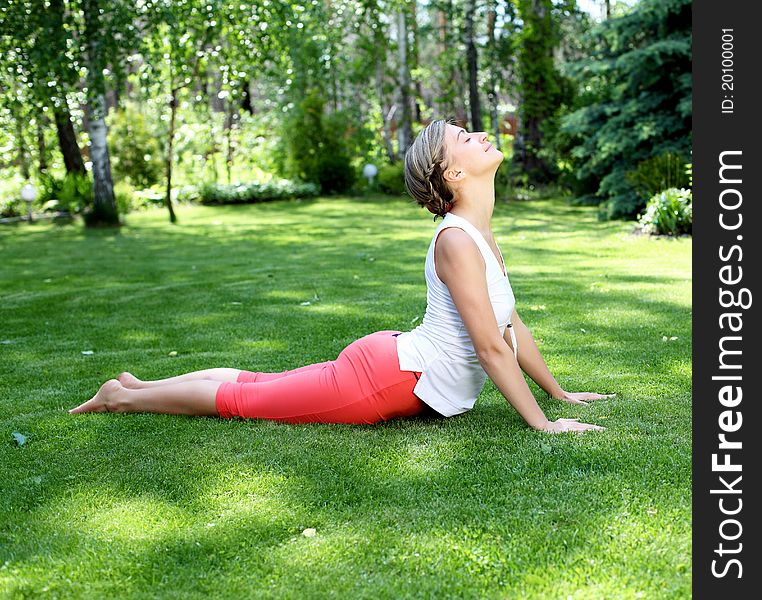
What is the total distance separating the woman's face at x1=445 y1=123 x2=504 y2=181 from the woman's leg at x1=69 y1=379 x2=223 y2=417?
127 centimetres

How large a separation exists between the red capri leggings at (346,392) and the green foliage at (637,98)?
10.2 metres

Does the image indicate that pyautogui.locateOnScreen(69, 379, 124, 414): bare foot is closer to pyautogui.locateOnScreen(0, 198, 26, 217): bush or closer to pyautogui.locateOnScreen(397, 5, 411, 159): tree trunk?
pyautogui.locateOnScreen(0, 198, 26, 217): bush

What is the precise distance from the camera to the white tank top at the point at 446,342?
3283 millimetres

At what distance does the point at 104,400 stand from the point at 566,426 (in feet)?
6.26

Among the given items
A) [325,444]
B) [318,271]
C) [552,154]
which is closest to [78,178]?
[552,154]

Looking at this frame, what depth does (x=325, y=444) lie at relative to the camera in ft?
10.6

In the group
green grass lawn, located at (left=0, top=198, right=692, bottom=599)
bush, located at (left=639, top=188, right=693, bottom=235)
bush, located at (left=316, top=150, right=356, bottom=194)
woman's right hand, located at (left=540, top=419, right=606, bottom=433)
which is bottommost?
green grass lawn, located at (left=0, top=198, right=692, bottom=599)

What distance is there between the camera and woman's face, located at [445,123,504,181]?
3.26 m

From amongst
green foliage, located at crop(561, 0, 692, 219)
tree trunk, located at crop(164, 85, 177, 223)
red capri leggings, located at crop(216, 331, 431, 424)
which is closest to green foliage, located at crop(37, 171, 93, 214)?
tree trunk, located at crop(164, 85, 177, 223)

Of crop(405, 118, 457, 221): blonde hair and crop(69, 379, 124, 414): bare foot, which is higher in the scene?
crop(405, 118, 457, 221): blonde hair

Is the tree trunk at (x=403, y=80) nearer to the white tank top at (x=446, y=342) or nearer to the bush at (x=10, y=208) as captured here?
the bush at (x=10, y=208)

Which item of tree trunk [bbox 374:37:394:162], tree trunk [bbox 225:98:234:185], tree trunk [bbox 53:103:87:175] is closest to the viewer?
tree trunk [bbox 53:103:87:175]
